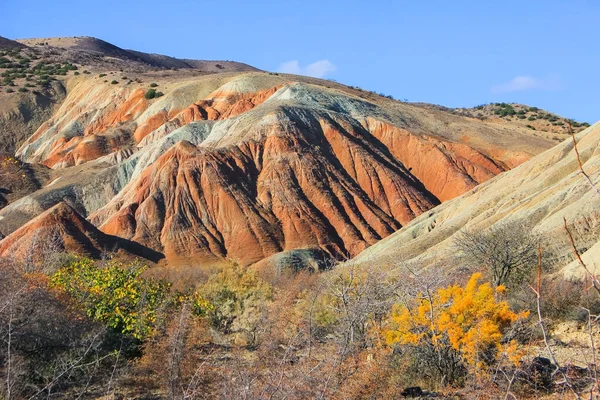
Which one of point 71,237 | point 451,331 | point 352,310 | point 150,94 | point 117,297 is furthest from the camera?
point 150,94

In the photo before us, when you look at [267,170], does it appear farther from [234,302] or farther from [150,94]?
[234,302]

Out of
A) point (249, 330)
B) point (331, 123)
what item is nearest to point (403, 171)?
point (331, 123)

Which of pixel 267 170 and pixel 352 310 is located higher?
pixel 267 170

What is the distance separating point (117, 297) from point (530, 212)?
25908 millimetres

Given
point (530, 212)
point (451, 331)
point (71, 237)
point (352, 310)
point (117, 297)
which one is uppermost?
point (530, 212)

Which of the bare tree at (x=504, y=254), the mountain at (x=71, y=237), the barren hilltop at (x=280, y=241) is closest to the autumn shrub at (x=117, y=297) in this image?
the barren hilltop at (x=280, y=241)

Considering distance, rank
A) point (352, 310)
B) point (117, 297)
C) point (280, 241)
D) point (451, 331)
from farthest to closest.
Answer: point (280, 241), point (117, 297), point (352, 310), point (451, 331)

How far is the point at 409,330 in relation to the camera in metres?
20.3

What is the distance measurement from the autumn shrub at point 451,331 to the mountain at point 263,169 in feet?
143

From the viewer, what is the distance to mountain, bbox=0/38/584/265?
71.7 meters

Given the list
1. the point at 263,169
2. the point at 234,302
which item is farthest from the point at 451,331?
the point at 263,169

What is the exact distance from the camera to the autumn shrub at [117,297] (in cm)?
2403

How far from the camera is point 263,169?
79.0 meters

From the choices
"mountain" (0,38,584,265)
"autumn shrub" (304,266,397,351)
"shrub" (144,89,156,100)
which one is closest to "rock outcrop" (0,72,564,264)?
"mountain" (0,38,584,265)
